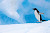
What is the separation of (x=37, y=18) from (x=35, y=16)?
88 mm

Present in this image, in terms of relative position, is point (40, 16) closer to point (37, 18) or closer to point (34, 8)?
point (37, 18)

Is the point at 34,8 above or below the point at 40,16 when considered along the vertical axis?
above

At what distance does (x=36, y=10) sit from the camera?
245 cm

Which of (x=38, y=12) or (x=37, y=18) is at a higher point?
(x=38, y=12)

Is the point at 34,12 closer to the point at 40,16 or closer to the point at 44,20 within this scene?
the point at 40,16
